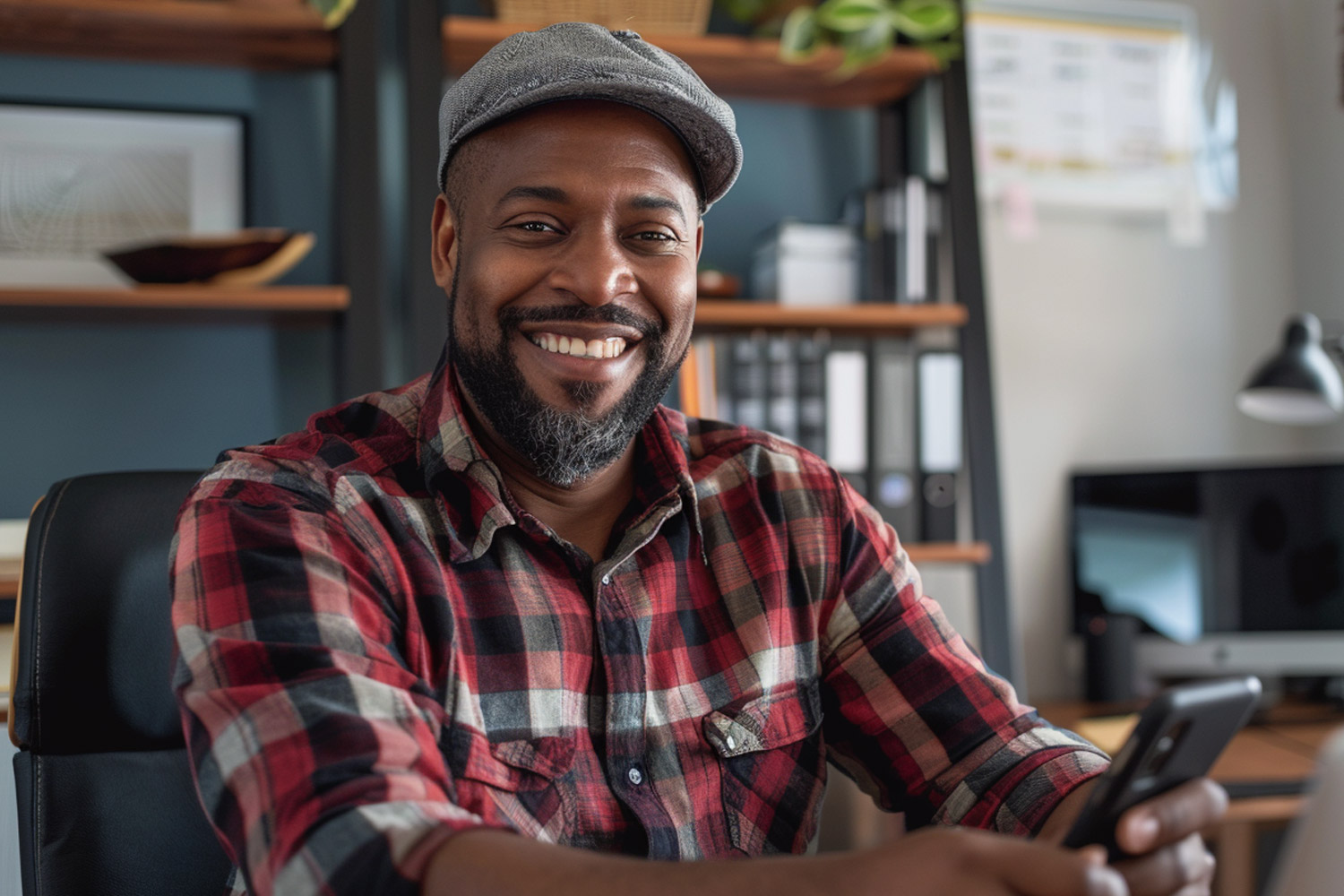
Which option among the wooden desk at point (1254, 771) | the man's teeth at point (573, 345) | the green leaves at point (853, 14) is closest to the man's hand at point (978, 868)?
the man's teeth at point (573, 345)

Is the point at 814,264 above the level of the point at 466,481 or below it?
above

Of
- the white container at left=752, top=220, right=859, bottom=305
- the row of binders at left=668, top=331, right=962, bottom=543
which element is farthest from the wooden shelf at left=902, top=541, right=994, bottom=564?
the white container at left=752, top=220, right=859, bottom=305

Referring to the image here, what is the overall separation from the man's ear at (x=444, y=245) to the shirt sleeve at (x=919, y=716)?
0.46 metres

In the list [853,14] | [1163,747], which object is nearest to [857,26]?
[853,14]

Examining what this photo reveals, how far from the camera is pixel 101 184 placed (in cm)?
194

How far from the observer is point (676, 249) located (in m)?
1.09

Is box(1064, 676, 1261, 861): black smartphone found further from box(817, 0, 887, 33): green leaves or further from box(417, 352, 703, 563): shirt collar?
box(817, 0, 887, 33): green leaves

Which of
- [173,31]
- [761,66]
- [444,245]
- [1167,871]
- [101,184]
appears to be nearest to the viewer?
[1167,871]

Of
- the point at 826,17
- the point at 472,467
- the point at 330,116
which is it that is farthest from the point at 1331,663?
the point at 330,116

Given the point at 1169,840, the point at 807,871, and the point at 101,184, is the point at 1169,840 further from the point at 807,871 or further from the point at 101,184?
the point at 101,184

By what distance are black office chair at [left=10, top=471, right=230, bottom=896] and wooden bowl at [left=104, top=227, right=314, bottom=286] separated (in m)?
0.88

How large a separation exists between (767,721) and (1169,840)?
390 millimetres

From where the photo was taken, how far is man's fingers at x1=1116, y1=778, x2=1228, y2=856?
2.22 feet

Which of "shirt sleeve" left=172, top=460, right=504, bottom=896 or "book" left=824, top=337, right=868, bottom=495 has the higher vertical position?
"book" left=824, top=337, right=868, bottom=495
